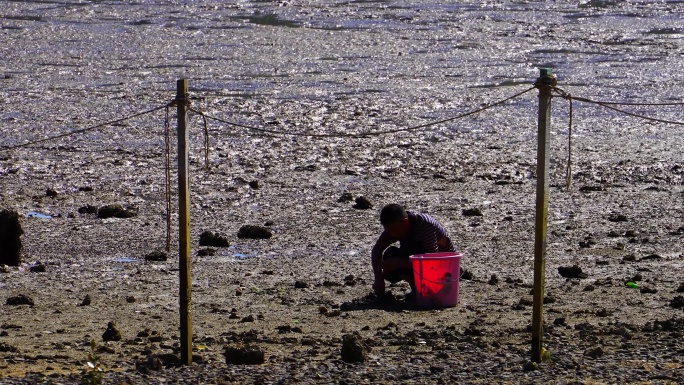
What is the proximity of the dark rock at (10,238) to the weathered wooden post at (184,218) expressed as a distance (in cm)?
328

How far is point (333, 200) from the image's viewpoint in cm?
1268

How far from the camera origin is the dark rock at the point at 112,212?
11828 millimetres

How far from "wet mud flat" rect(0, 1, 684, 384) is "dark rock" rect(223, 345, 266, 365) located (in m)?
0.04

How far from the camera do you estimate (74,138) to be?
597 inches

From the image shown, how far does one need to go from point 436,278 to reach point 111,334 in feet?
7.99

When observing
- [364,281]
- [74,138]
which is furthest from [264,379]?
[74,138]

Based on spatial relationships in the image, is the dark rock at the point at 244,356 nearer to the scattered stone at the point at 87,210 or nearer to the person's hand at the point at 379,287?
the person's hand at the point at 379,287

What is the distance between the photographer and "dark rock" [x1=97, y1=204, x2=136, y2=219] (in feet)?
38.8

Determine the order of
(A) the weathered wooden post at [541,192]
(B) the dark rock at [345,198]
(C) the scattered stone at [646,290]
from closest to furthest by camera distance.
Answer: (A) the weathered wooden post at [541,192] → (C) the scattered stone at [646,290] → (B) the dark rock at [345,198]

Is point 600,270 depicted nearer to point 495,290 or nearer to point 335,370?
point 495,290

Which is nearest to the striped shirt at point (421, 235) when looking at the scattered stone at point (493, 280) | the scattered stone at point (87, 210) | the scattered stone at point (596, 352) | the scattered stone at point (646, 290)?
the scattered stone at point (493, 280)

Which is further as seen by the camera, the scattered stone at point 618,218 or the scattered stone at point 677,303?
the scattered stone at point 618,218

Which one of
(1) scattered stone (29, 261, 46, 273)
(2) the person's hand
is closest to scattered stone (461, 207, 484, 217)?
(2) the person's hand

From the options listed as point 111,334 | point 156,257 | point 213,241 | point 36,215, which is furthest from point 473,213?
point 111,334
